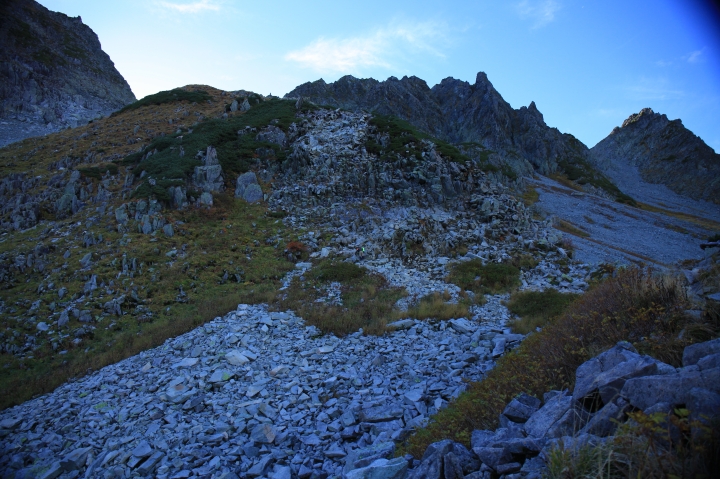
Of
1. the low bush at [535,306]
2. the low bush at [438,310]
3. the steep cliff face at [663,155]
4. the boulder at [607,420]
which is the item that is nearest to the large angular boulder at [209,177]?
the low bush at [438,310]

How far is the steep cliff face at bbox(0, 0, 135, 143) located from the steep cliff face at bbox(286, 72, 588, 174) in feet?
166

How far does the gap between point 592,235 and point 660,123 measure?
146 metres

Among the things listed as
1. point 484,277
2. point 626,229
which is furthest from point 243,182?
point 626,229

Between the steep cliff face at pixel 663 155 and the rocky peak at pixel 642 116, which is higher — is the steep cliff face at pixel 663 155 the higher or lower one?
the lower one

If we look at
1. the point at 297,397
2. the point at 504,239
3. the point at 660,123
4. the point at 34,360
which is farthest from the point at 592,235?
the point at 660,123

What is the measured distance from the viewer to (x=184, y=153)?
3303 centimetres

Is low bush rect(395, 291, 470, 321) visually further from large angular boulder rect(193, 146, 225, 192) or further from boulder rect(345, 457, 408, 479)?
large angular boulder rect(193, 146, 225, 192)

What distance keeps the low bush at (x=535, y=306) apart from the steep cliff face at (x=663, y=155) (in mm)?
135599

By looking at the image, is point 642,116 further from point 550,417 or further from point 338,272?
point 550,417

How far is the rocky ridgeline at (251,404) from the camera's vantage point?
751 centimetres

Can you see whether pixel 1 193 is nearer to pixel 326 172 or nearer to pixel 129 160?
pixel 129 160

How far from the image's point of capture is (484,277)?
18984 mm

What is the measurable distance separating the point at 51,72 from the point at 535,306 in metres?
99.9

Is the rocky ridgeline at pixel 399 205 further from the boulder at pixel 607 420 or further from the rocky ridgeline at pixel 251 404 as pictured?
the boulder at pixel 607 420
